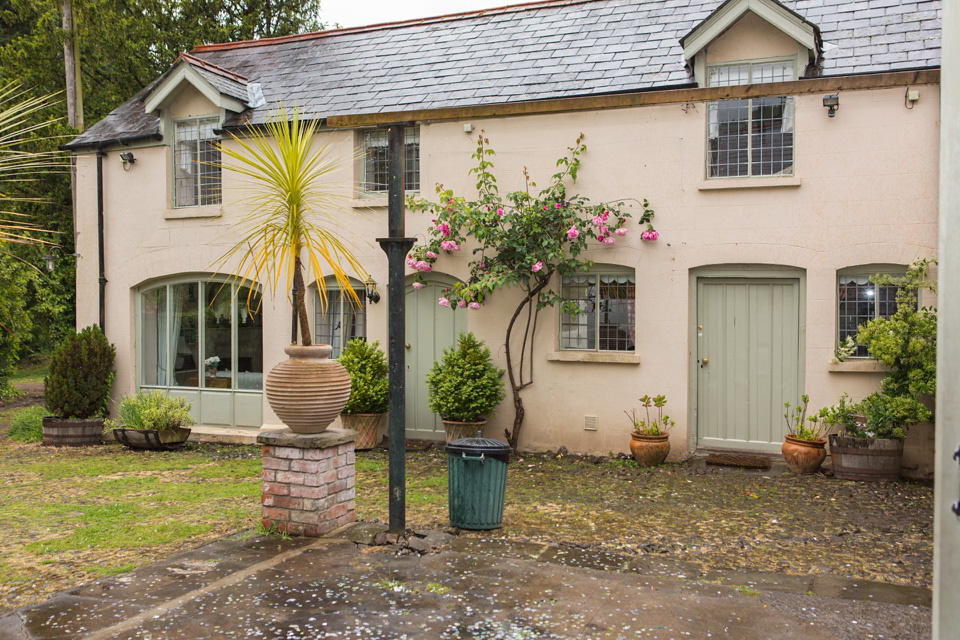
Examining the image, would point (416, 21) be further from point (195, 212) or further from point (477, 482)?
point (477, 482)

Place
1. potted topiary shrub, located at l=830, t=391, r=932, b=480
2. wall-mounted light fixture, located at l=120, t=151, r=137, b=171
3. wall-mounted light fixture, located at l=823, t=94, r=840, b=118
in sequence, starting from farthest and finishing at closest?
1. wall-mounted light fixture, located at l=120, t=151, r=137, b=171
2. wall-mounted light fixture, located at l=823, t=94, r=840, b=118
3. potted topiary shrub, located at l=830, t=391, r=932, b=480

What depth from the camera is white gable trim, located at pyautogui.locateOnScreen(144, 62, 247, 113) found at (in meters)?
13.1

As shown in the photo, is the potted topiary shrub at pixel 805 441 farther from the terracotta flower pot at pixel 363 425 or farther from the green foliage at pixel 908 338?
the terracotta flower pot at pixel 363 425

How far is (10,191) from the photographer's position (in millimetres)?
18828

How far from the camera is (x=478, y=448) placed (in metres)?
7.24

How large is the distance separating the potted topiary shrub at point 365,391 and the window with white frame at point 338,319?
77 cm

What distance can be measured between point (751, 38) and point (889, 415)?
16.6ft

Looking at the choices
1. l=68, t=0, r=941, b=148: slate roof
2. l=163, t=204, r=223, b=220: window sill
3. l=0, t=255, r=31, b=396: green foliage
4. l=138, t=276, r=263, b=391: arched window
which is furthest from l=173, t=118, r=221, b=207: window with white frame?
l=0, t=255, r=31, b=396: green foliage

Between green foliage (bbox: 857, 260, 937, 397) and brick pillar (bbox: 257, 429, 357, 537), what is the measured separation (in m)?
6.19

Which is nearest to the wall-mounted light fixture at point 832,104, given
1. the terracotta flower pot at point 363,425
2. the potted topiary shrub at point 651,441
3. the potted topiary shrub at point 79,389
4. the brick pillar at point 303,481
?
the potted topiary shrub at point 651,441

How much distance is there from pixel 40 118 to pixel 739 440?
1718 cm

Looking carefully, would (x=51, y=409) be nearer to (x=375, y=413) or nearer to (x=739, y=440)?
(x=375, y=413)

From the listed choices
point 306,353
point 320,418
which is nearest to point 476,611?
point 320,418

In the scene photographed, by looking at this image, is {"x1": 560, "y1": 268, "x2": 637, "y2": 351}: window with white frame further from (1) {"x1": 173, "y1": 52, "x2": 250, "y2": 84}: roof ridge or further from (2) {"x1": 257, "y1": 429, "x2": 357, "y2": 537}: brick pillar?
(1) {"x1": 173, "y1": 52, "x2": 250, "y2": 84}: roof ridge
